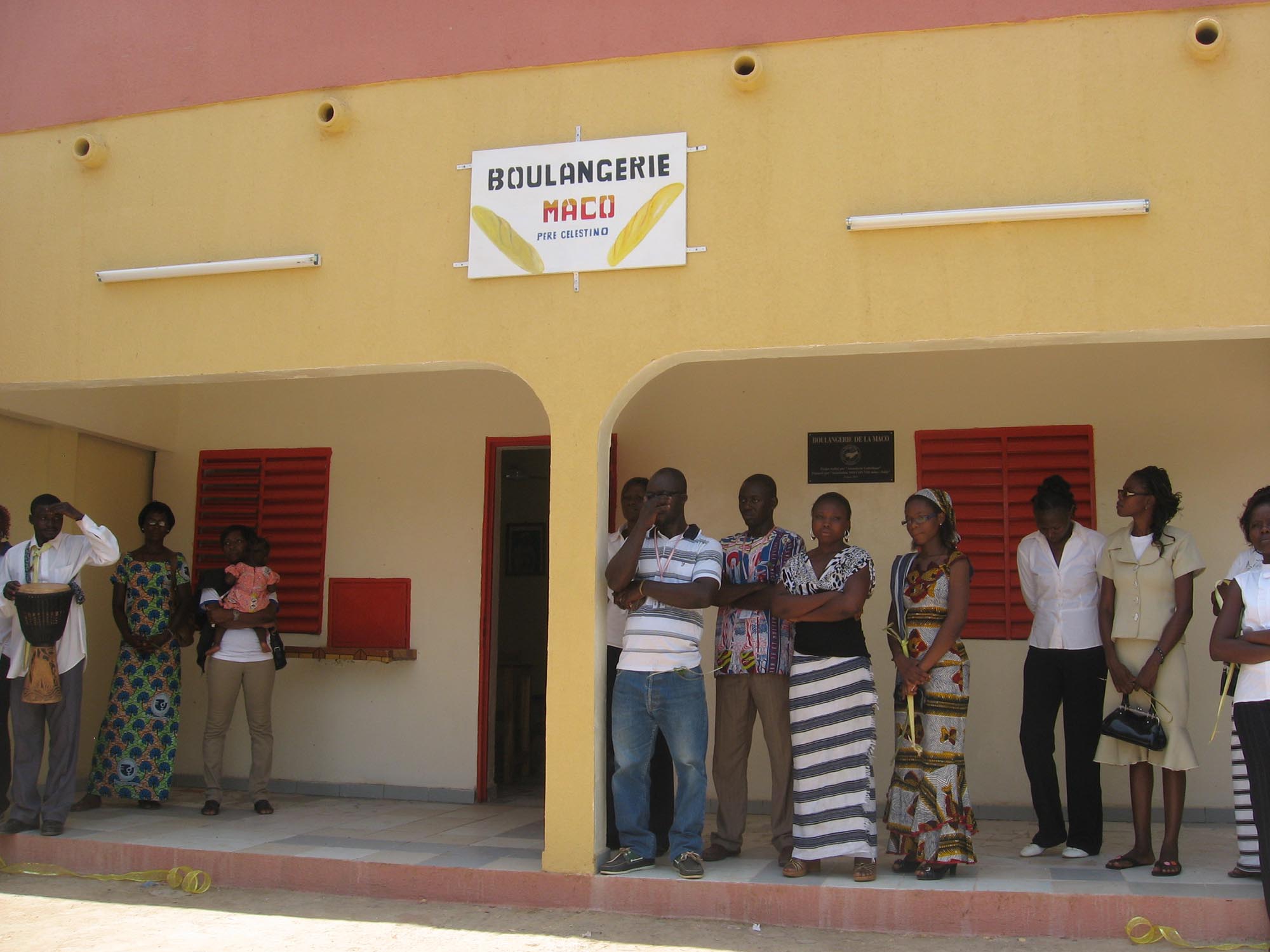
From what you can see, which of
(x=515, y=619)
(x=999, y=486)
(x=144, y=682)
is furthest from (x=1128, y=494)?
(x=144, y=682)

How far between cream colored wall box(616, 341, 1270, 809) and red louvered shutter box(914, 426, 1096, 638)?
0.07 meters

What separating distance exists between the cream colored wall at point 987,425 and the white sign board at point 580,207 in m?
1.82

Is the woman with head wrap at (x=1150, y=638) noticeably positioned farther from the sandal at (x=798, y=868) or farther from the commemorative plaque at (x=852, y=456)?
the commemorative plaque at (x=852, y=456)

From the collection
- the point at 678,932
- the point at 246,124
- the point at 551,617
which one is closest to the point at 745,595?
the point at 551,617

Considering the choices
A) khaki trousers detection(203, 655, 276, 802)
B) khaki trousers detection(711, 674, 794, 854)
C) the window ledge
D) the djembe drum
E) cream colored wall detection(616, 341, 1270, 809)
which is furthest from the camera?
the window ledge

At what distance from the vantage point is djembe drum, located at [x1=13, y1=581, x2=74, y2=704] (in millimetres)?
6047

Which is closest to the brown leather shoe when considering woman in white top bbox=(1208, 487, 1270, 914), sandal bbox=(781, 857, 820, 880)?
sandal bbox=(781, 857, 820, 880)

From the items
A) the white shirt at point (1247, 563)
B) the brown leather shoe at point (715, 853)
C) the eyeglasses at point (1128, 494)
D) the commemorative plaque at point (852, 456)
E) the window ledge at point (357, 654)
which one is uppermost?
the commemorative plaque at point (852, 456)

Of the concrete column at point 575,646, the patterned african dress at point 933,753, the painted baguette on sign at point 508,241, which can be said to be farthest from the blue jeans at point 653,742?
the painted baguette on sign at point 508,241

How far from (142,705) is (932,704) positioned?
460cm

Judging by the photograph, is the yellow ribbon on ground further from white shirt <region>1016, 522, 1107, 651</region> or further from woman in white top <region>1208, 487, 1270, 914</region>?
woman in white top <region>1208, 487, 1270, 914</region>

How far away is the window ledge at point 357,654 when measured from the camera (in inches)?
293

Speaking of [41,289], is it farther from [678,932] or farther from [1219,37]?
[1219,37]

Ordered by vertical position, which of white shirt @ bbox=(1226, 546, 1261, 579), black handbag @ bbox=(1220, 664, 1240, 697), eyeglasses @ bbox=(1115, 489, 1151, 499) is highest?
eyeglasses @ bbox=(1115, 489, 1151, 499)
